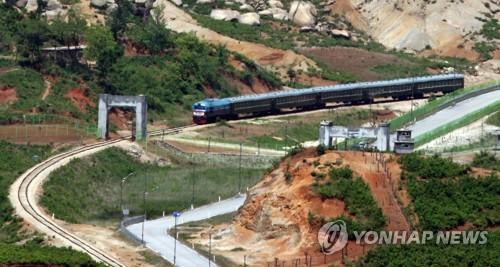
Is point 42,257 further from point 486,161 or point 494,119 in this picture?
point 494,119

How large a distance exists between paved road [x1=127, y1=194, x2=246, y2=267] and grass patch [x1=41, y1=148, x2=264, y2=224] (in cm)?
172

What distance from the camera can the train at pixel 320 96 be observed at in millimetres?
164375

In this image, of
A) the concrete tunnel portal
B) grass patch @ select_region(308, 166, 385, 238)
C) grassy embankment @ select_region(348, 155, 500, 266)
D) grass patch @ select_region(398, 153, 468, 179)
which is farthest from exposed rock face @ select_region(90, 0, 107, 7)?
grass patch @ select_region(308, 166, 385, 238)

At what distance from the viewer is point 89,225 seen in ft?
396

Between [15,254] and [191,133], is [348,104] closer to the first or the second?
[191,133]

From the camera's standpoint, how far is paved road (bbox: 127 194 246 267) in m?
108

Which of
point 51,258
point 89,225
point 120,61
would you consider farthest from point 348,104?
point 51,258

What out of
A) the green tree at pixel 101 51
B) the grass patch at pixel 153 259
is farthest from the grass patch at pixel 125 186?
the green tree at pixel 101 51

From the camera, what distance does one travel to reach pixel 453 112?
16338cm

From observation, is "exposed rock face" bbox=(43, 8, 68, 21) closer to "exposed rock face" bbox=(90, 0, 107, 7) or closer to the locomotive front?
"exposed rock face" bbox=(90, 0, 107, 7)

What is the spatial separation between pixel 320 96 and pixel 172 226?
60.1m

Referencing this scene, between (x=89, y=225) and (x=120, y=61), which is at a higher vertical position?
(x=120, y=61)

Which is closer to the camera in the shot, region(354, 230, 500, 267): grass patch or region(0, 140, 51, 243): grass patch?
region(354, 230, 500, 267): grass patch

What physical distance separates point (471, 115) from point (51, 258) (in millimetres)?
61231
